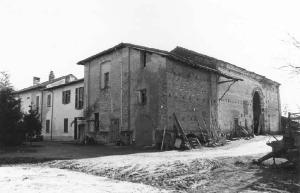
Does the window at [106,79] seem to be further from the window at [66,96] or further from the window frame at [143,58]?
the window at [66,96]

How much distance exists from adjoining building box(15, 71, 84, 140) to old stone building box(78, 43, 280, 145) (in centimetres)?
340

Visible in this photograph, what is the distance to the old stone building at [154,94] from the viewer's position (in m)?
19.8

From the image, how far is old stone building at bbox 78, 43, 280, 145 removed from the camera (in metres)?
19.8

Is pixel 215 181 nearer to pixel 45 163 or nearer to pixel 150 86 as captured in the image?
pixel 45 163

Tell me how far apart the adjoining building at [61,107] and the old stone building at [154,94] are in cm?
340

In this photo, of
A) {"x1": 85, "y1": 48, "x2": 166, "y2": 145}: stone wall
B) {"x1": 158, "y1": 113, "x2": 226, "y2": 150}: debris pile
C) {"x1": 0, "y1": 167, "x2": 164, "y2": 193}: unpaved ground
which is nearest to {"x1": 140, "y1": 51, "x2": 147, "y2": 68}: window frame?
{"x1": 85, "y1": 48, "x2": 166, "y2": 145}: stone wall

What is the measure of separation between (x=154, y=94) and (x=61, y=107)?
14.8 m

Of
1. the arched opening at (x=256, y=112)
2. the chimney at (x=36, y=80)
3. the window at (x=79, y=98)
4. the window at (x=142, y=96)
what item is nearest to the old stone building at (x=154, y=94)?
the window at (x=142, y=96)

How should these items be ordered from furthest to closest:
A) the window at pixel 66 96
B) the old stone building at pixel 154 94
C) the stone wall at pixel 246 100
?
the window at pixel 66 96 → the stone wall at pixel 246 100 → the old stone building at pixel 154 94

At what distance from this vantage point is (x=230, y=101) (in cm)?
2614

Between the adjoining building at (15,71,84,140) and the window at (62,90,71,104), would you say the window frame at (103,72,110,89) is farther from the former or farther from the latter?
the window at (62,90,71,104)

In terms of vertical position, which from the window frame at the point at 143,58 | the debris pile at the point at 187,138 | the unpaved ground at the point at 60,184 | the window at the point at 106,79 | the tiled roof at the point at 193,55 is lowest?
the unpaved ground at the point at 60,184

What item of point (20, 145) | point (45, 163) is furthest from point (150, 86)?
point (20, 145)

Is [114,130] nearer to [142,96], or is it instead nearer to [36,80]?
[142,96]
